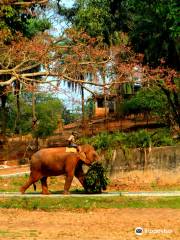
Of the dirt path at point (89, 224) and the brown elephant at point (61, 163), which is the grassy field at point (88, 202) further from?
the brown elephant at point (61, 163)

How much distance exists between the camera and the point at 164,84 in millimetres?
20500

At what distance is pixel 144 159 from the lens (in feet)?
70.9

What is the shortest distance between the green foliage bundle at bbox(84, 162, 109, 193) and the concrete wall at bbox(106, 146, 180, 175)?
3378mm

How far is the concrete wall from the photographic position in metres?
21.0

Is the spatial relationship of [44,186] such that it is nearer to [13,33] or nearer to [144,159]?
[144,159]

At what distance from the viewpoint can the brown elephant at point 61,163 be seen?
18.5 meters

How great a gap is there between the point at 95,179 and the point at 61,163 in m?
1.36

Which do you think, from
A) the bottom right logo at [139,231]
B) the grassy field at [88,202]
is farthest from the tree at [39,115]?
the bottom right logo at [139,231]

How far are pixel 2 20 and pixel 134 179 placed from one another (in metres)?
8.02

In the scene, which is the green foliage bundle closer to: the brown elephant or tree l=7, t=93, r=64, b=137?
the brown elephant

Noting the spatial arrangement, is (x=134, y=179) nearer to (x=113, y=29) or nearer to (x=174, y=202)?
(x=174, y=202)

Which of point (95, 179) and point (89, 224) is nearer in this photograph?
point (89, 224)

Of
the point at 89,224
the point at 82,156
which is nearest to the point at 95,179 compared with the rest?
the point at 82,156

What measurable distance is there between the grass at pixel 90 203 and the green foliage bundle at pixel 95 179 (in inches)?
58.0
